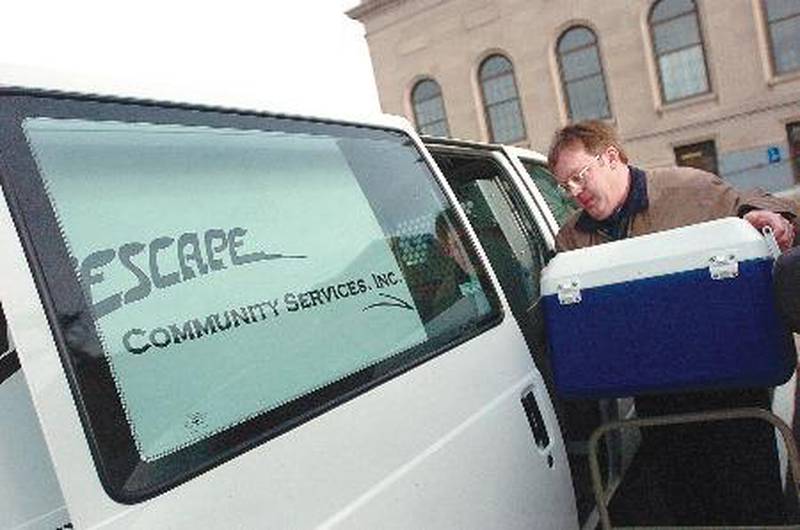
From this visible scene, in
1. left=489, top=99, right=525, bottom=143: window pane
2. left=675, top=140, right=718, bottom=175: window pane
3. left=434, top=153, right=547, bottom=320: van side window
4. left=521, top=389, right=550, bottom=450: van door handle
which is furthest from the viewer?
left=489, top=99, right=525, bottom=143: window pane

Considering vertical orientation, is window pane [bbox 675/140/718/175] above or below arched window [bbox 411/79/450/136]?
below

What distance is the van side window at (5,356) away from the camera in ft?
3.87

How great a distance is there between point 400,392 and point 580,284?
79cm

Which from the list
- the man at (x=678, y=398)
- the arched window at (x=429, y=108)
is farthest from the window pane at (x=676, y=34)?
the man at (x=678, y=398)

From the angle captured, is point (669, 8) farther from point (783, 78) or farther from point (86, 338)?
point (86, 338)

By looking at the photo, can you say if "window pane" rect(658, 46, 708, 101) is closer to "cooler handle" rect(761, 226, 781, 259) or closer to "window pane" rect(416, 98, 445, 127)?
"window pane" rect(416, 98, 445, 127)

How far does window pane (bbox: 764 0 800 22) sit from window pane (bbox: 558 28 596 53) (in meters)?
5.11

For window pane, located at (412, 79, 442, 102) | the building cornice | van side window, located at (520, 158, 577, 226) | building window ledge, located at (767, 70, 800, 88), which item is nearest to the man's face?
van side window, located at (520, 158, 577, 226)

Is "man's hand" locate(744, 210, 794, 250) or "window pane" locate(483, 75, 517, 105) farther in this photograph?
"window pane" locate(483, 75, 517, 105)

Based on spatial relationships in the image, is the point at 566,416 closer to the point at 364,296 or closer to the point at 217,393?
the point at 364,296

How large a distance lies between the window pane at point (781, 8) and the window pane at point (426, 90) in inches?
435

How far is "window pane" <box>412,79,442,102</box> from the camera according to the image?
25.8 m

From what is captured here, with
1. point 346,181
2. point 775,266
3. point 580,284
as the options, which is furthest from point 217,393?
point 775,266

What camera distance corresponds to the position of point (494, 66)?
24.7 metres
